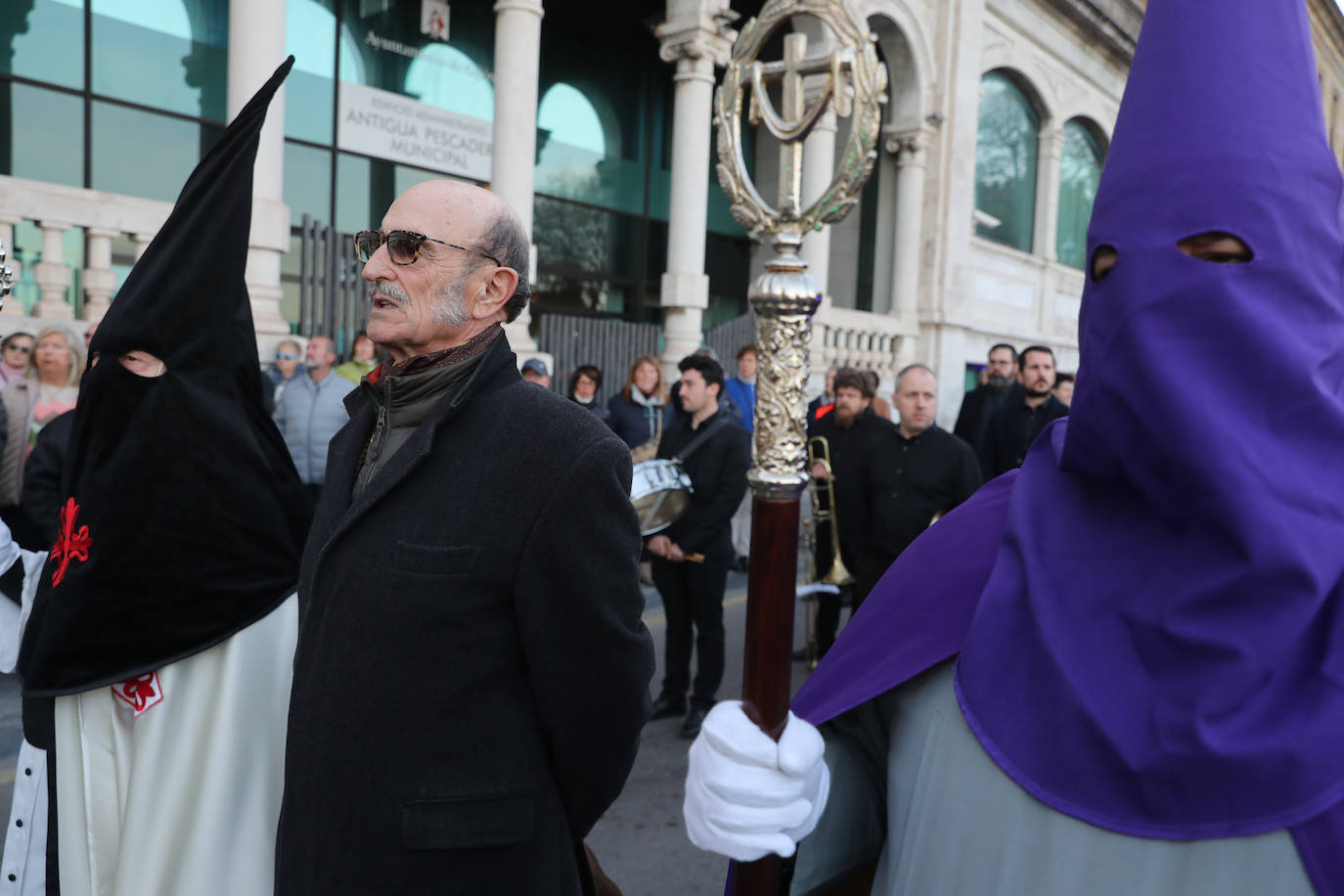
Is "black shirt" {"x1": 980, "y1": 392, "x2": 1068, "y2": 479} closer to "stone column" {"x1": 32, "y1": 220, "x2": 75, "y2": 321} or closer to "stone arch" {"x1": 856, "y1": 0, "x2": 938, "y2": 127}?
"stone column" {"x1": 32, "y1": 220, "x2": 75, "y2": 321}

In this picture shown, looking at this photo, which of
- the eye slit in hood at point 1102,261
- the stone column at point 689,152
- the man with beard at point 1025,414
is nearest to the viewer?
the eye slit in hood at point 1102,261

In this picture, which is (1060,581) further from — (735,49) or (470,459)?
(470,459)

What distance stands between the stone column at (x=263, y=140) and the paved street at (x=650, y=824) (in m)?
3.87

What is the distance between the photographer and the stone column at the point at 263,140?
8.16m

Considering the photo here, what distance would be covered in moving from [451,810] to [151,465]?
1209 mm

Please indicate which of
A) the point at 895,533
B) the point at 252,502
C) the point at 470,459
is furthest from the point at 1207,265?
the point at 895,533

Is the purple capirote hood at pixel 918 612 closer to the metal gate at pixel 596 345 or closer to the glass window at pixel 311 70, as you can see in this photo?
the metal gate at pixel 596 345

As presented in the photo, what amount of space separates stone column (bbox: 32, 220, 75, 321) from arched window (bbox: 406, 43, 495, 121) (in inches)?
239

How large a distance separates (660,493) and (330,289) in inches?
236

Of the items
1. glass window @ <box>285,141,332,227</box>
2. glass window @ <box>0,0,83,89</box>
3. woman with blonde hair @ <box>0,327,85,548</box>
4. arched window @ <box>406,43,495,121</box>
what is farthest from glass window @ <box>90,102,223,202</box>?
woman with blonde hair @ <box>0,327,85,548</box>

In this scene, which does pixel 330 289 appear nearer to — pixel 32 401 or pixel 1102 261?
pixel 32 401

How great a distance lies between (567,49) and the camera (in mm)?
14688

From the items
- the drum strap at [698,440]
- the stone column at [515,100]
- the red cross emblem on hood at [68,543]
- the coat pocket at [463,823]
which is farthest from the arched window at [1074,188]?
the coat pocket at [463,823]

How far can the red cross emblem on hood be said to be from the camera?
241cm
